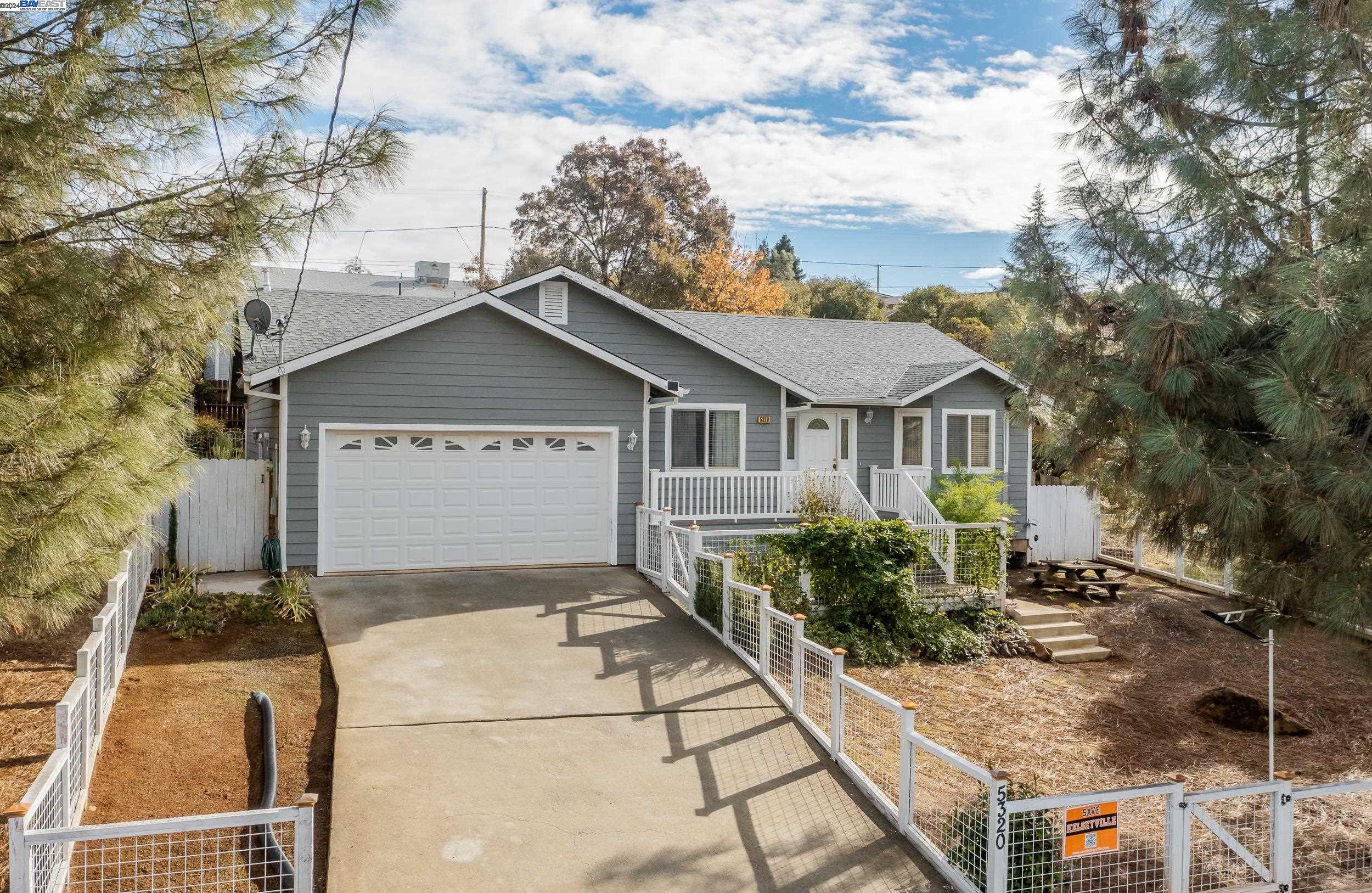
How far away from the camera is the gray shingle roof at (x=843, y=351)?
17.2 m

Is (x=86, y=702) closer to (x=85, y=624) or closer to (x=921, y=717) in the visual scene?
(x=85, y=624)

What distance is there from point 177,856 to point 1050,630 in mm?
11448

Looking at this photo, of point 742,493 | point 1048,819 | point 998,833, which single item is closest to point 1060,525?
point 742,493

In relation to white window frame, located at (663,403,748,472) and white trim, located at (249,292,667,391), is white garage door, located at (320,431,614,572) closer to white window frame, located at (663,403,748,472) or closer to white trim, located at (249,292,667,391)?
white trim, located at (249,292,667,391)

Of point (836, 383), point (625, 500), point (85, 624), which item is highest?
point (836, 383)

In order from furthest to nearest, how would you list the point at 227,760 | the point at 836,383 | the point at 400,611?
the point at 836,383 → the point at 400,611 → the point at 227,760

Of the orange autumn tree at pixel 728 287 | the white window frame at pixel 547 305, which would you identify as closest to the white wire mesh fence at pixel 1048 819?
the white window frame at pixel 547 305

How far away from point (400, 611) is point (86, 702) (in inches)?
201

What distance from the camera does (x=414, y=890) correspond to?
512 centimetres

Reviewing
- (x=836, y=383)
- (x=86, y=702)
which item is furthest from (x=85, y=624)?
(x=836, y=383)

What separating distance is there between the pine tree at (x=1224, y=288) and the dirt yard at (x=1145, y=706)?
1270 mm

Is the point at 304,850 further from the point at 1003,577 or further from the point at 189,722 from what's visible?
the point at 1003,577

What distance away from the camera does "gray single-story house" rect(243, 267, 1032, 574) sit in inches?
492

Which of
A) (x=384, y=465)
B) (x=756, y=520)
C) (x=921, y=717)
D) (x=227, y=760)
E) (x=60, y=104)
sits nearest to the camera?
(x=60, y=104)
